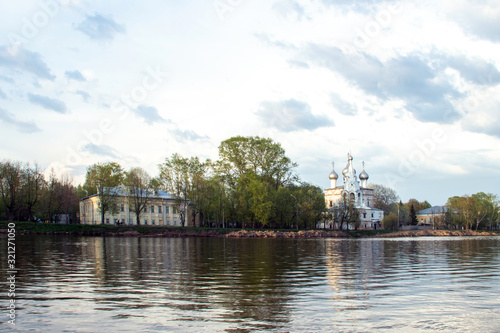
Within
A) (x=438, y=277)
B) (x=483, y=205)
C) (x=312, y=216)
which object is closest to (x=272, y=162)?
(x=312, y=216)

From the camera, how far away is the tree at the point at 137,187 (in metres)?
80.9

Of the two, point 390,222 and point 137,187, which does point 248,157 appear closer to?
point 137,187

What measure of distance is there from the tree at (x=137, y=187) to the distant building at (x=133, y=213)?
420 centimetres

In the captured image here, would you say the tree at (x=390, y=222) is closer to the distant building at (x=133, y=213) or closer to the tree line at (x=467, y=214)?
the tree line at (x=467, y=214)

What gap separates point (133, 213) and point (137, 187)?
44.2 feet

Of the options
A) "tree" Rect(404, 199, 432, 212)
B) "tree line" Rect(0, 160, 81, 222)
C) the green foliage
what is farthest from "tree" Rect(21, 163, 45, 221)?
"tree" Rect(404, 199, 432, 212)

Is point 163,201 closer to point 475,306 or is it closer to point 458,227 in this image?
point 458,227

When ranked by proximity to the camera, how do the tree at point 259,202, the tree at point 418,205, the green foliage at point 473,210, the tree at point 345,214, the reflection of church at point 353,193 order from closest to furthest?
the tree at point 259,202 → the tree at point 345,214 → the green foliage at point 473,210 → the reflection of church at point 353,193 → the tree at point 418,205

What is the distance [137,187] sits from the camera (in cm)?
8094

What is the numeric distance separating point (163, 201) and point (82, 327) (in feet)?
291

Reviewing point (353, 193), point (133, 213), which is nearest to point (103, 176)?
point (133, 213)

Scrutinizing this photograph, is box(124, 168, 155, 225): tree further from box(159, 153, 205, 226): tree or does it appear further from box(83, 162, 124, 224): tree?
box(83, 162, 124, 224): tree

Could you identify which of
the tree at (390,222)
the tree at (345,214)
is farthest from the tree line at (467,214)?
the tree at (345,214)

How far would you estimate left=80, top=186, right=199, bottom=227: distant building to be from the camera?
293 feet
